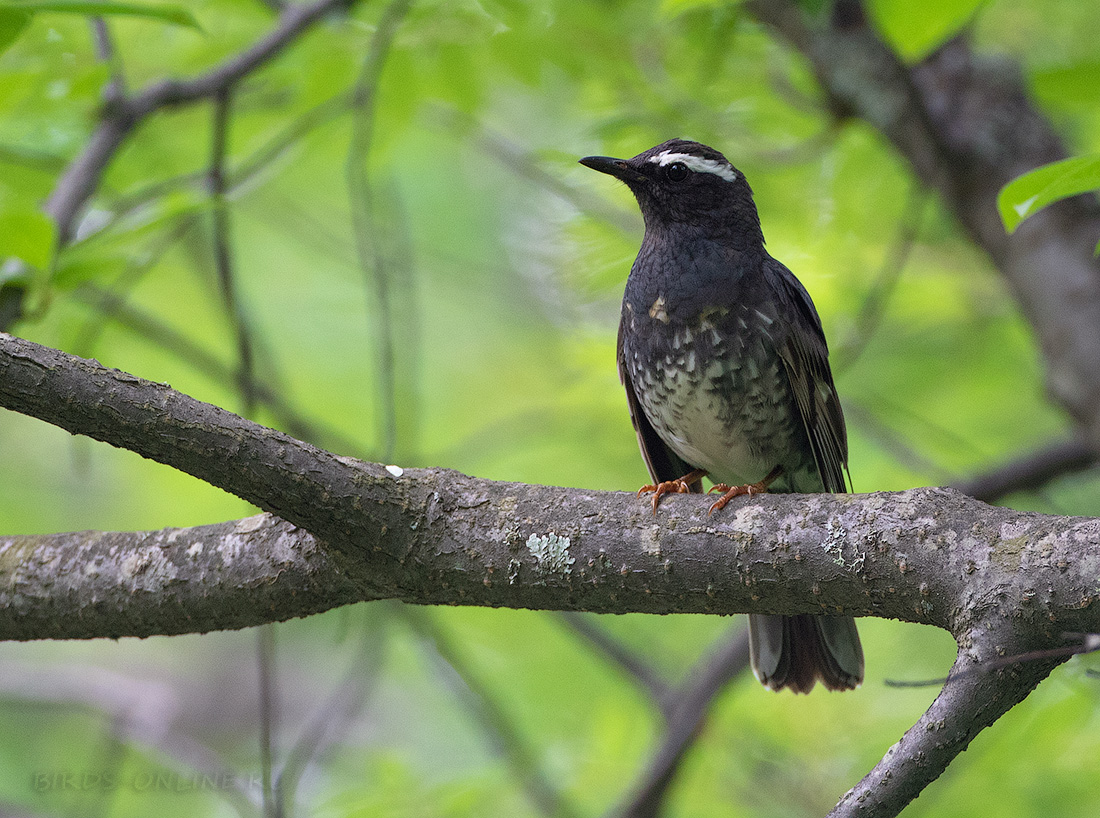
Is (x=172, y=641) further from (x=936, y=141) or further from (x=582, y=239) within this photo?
(x=936, y=141)

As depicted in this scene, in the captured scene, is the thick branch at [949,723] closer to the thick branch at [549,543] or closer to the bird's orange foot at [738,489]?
the thick branch at [549,543]

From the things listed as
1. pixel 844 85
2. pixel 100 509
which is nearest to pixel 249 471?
pixel 844 85

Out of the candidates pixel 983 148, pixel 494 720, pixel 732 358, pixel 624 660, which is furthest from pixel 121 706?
pixel 983 148

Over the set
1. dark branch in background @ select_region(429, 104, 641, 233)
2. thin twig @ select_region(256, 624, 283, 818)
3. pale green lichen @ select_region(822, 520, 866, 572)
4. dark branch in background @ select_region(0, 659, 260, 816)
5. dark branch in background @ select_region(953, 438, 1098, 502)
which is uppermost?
dark branch in background @ select_region(429, 104, 641, 233)

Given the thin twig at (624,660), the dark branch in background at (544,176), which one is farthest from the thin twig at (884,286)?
the thin twig at (624,660)

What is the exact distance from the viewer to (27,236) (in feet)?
9.18

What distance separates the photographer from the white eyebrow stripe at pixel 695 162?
406cm

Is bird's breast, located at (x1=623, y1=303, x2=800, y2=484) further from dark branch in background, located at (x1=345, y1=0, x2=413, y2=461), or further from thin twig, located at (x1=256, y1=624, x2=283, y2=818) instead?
thin twig, located at (x1=256, y1=624, x2=283, y2=818)

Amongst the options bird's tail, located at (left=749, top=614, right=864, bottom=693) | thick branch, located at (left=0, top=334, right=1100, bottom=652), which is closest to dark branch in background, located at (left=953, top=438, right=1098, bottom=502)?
bird's tail, located at (left=749, top=614, right=864, bottom=693)

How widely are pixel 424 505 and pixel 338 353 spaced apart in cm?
528

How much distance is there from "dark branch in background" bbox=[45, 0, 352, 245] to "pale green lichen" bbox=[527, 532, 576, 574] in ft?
6.24

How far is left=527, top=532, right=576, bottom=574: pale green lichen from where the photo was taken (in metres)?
2.55

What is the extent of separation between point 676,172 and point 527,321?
14.1ft

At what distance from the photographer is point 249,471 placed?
236 centimetres
